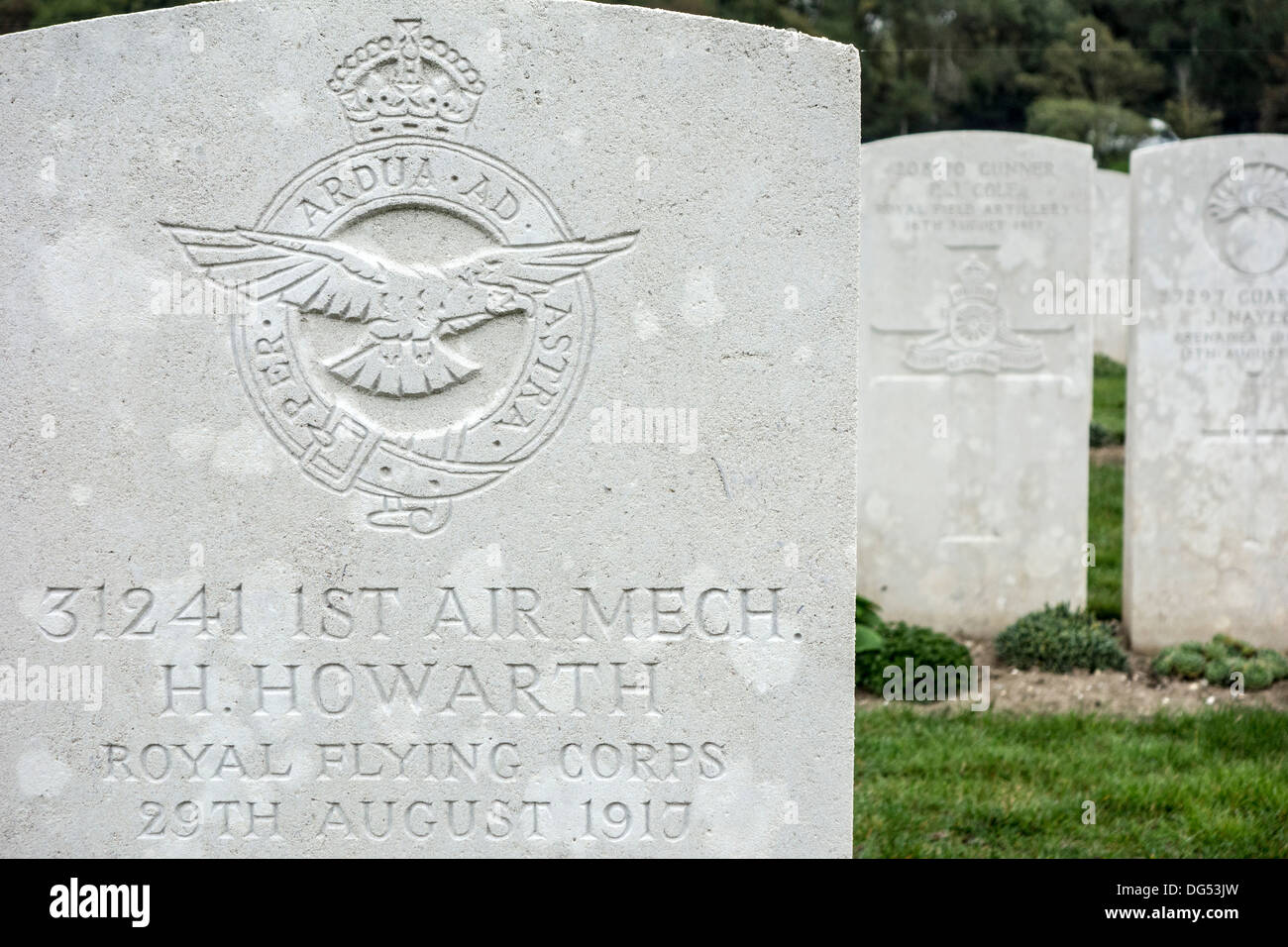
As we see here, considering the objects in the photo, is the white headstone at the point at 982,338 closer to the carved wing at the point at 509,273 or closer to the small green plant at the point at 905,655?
the small green plant at the point at 905,655

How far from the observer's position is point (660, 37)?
2791 mm

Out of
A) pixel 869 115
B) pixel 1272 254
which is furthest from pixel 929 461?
pixel 869 115

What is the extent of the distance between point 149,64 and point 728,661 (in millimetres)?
1772

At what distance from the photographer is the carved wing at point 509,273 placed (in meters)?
2.80

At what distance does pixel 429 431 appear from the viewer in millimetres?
2857

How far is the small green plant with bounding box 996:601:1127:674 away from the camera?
6.66 meters

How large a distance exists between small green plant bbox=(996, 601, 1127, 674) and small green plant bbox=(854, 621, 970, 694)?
0.96 ft

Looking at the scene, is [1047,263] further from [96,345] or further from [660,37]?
[96,345]

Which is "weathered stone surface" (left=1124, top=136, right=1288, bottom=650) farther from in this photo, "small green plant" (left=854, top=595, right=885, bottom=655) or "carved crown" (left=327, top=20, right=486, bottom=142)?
"carved crown" (left=327, top=20, right=486, bottom=142)

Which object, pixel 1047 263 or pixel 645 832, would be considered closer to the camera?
pixel 645 832

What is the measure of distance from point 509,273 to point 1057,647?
4723 mm

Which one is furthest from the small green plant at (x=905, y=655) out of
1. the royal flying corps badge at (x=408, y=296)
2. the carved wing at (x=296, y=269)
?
the carved wing at (x=296, y=269)

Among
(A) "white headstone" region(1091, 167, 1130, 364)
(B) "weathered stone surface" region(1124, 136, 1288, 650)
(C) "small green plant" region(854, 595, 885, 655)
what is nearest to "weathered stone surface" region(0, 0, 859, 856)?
(C) "small green plant" region(854, 595, 885, 655)

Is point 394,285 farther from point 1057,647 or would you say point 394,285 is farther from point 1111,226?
point 1111,226
